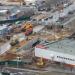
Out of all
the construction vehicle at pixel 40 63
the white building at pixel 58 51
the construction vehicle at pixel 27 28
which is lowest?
the construction vehicle at pixel 40 63

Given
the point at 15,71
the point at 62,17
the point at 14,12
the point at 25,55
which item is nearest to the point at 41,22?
the point at 62,17

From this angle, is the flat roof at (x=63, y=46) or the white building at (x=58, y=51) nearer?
the white building at (x=58, y=51)

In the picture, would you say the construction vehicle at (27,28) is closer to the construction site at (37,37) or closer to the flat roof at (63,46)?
the construction site at (37,37)

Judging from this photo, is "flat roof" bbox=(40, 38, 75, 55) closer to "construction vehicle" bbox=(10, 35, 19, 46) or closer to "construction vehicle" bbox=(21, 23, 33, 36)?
"construction vehicle" bbox=(10, 35, 19, 46)

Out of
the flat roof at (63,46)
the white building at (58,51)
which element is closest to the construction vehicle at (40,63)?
the white building at (58,51)

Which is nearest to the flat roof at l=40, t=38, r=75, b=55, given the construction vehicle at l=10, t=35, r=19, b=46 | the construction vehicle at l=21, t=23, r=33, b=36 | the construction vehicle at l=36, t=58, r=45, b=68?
the construction vehicle at l=36, t=58, r=45, b=68

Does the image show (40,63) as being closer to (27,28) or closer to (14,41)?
(14,41)

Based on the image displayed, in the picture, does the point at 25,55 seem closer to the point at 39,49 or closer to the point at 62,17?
the point at 39,49
